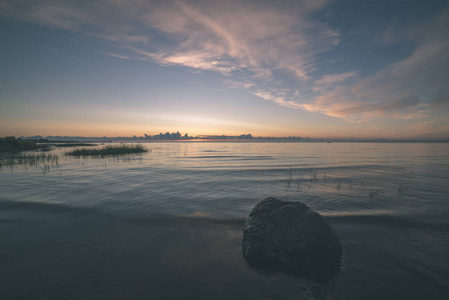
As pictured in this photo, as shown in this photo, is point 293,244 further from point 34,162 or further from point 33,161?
point 33,161

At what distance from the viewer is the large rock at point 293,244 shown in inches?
188

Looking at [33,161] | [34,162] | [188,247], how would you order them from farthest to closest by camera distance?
[33,161] < [34,162] < [188,247]

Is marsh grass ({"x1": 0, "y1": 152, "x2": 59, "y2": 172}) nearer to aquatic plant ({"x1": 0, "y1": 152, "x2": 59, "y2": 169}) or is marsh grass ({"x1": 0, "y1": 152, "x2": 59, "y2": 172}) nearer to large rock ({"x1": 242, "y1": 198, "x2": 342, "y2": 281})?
aquatic plant ({"x1": 0, "y1": 152, "x2": 59, "y2": 169})

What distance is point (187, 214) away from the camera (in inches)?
354

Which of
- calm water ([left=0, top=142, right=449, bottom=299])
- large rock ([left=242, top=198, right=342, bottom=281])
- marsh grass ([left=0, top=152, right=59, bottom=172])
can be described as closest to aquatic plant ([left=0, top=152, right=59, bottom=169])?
marsh grass ([left=0, top=152, right=59, bottom=172])

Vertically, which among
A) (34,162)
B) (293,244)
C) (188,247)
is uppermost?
(293,244)

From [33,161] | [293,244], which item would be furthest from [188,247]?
[33,161]

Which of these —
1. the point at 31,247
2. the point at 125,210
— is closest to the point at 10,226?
the point at 31,247

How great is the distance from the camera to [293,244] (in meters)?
4.87

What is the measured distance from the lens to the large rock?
4.77m

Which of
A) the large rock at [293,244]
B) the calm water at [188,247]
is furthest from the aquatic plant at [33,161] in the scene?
the large rock at [293,244]

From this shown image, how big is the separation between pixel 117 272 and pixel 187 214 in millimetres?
4293

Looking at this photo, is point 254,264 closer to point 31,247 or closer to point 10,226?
point 31,247

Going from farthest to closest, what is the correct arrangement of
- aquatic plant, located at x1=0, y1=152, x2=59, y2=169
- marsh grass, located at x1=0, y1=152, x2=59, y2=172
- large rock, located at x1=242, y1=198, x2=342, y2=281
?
aquatic plant, located at x1=0, y1=152, x2=59, y2=169
marsh grass, located at x1=0, y1=152, x2=59, y2=172
large rock, located at x1=242, y1=198, x2=342, y2=281
